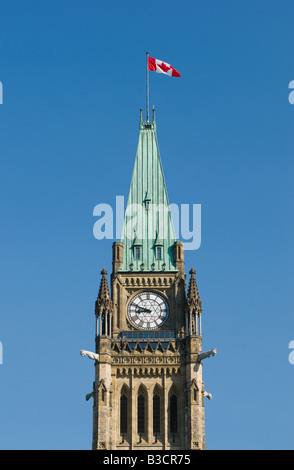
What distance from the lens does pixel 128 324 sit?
115 metres

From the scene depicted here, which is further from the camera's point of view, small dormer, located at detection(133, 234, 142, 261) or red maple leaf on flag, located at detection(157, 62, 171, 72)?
red maple leaf on flag, located at detection(157, 62, 171, 72)

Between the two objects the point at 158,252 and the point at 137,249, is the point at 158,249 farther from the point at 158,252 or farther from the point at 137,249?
the point at 137,249

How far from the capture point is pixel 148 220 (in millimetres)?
120938

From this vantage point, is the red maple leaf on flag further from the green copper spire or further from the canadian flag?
the green copper spire

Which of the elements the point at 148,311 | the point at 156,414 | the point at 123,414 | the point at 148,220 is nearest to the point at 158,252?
the point at 148,220

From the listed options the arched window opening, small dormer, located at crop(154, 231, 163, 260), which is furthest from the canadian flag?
the arched window opening

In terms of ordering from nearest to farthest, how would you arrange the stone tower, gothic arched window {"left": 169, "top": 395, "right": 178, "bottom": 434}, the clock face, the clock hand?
the stone tower → gothic arched window {"left": 169, "top": 395, "right": 178, "bottom": 434} → the clock face → the clock hand

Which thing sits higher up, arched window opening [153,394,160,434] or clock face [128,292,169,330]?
clock face [128,292,169,330]

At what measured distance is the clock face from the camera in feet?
A: 376

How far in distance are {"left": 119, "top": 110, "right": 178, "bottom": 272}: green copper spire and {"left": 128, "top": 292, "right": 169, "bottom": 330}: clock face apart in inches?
128

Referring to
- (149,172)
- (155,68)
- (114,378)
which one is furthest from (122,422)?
(155,68)
